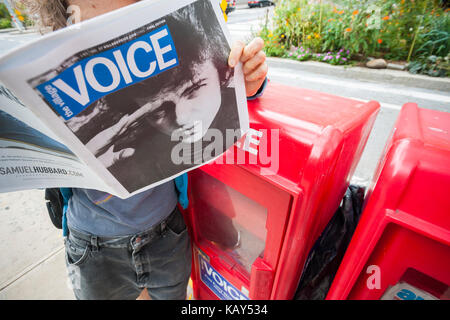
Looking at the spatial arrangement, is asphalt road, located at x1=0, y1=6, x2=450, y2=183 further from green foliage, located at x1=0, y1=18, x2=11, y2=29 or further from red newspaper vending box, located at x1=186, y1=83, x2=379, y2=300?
green foliage, located at x1=0, y1=18, x2=11, y2=29

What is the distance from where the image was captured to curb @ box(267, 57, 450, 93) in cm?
375

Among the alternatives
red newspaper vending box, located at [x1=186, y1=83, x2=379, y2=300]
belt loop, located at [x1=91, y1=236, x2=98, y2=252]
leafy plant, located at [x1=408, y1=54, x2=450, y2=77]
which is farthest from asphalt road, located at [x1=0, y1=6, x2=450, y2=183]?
belt loop, located at [x1=91, y1=236, x2=98, y2=252]

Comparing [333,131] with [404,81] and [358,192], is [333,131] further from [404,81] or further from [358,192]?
[404,81]

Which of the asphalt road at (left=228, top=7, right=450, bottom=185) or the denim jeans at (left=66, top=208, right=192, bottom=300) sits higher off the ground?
the denim jeans at (left=66, top=208, right=192, bottom=300)

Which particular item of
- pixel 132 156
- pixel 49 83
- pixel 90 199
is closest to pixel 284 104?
pixel 132 156

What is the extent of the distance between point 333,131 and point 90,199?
2.66ft

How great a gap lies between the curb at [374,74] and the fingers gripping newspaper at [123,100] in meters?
4.75

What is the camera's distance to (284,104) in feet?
2.49

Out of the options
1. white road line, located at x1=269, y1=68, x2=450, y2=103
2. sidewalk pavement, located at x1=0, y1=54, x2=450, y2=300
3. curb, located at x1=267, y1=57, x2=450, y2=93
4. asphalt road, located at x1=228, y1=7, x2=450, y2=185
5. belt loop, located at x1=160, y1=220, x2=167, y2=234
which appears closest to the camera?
belt loop, located at x1=160, y1=220, x2=167, y2=234

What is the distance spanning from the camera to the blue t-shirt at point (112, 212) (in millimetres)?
789

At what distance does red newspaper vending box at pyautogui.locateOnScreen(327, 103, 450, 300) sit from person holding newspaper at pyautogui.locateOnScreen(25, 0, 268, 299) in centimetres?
39

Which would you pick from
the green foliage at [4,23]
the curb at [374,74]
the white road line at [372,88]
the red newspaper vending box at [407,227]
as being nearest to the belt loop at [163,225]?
the red newspaper vending box at [407,227]

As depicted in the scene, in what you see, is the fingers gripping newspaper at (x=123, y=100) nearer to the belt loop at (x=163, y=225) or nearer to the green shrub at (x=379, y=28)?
the belt loop at (x=163, y=225)

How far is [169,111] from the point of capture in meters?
0.49
